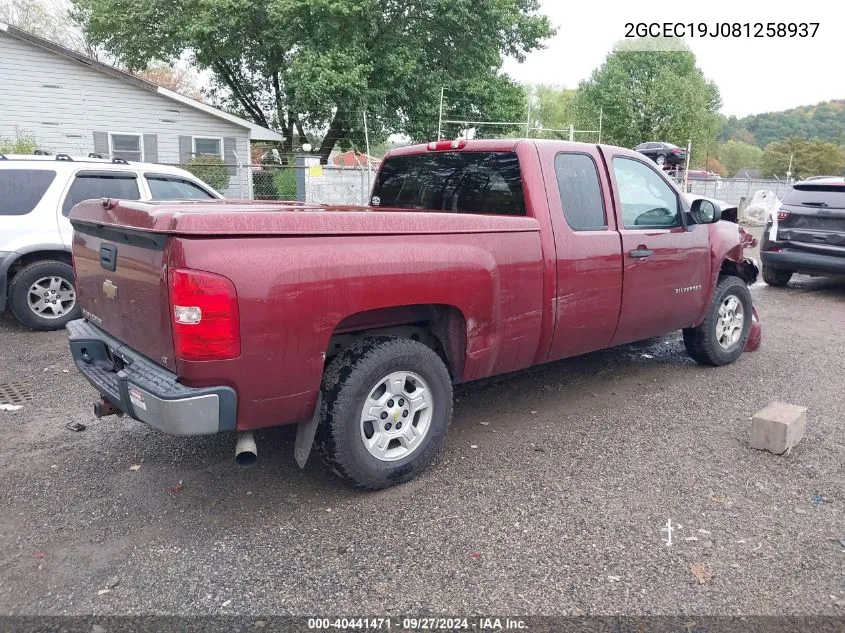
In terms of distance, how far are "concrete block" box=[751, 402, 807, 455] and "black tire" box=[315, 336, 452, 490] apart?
2.03 metres

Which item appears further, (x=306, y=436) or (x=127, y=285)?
(x=306, y=436)

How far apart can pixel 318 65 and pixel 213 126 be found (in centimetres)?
353

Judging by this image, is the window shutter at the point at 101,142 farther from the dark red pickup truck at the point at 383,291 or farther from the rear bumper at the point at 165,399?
Result: the rear bumper at the point at 165,399

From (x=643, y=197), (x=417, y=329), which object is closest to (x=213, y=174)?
(x=643, y=197)

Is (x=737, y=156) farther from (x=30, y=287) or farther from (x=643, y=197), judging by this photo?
(x=30, y=287)

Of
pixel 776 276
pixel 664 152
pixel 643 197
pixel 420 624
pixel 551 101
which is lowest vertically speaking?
pixel 420 624

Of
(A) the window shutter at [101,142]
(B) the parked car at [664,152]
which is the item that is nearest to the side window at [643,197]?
(B) the parked car at [664,152]

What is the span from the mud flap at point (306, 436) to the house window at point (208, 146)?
17926 mm

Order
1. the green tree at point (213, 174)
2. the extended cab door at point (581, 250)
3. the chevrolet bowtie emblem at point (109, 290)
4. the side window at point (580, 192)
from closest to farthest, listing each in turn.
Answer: the chevrolet bowtie emblem at point (109, 290), the extended cab door at point (581, 250), the side window at point (580, 192), the green tree at point (213, 174)

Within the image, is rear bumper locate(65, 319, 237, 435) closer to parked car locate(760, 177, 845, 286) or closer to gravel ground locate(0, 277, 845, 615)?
gravel ground locate(0, 277, 845, 615)

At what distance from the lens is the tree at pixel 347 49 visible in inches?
803

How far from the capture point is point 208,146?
2008 cm

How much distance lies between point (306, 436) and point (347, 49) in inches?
754

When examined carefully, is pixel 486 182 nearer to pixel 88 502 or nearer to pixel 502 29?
pixel 88 502
